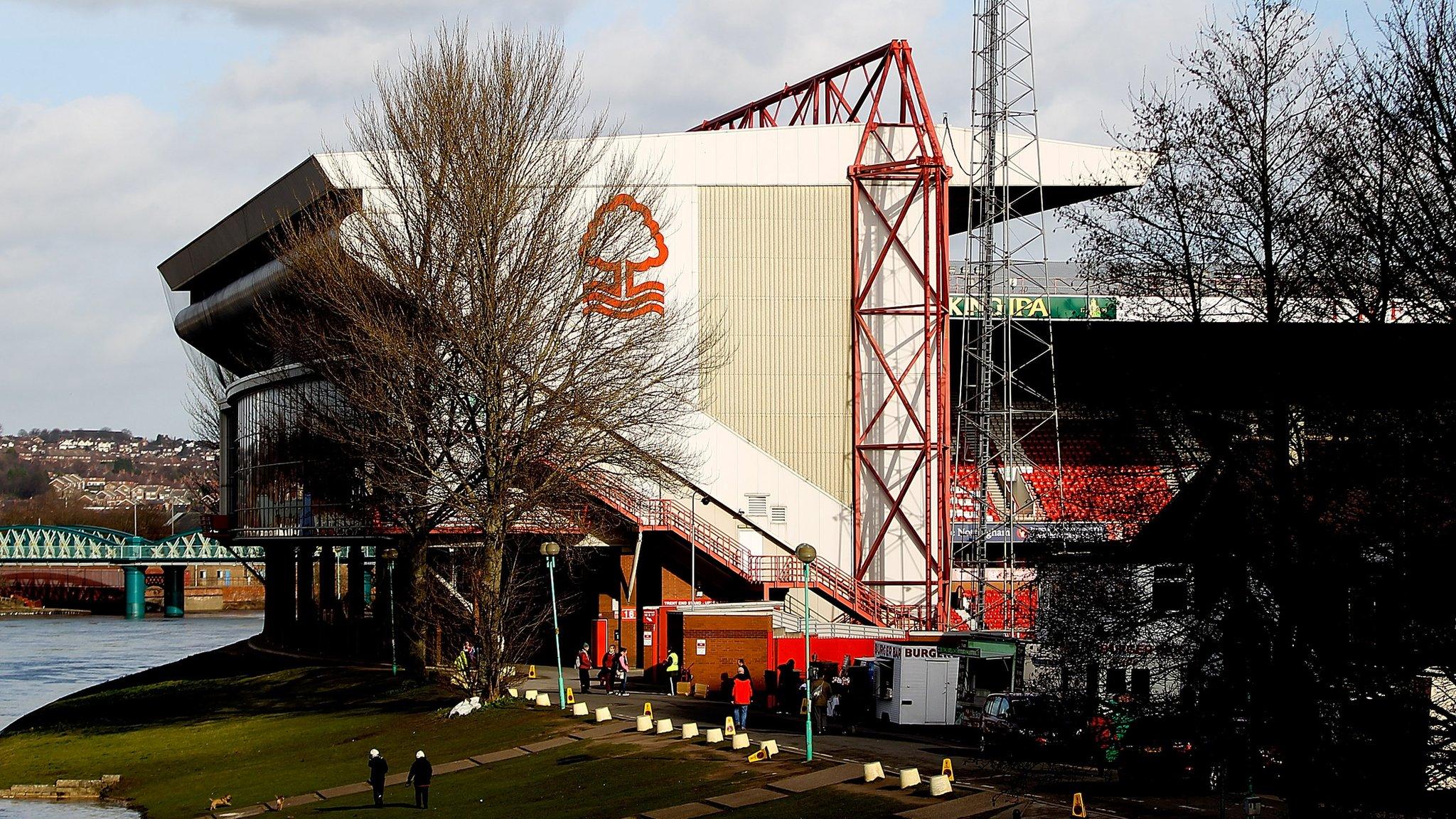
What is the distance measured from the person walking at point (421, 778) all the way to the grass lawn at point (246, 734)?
5.29 metres

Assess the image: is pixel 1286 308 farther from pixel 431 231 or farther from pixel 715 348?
pixel 715 348

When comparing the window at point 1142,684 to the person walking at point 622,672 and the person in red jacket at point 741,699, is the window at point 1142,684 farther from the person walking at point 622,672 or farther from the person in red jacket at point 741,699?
the person walking at point 622,672

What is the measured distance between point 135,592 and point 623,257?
413ft

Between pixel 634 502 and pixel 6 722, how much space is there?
86.3 feet

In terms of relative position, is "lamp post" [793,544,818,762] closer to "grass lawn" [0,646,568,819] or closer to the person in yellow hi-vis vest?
"grass lawn" [0,646,568,819]

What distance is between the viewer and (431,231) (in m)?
43.7

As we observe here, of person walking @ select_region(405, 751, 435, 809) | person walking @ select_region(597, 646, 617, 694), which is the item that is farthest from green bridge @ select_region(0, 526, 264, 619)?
person walking @ select_region(405, 751, 435, 809)

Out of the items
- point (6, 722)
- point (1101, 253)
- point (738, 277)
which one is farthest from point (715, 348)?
point (1101, 253)

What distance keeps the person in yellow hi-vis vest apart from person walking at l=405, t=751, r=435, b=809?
1266 cm

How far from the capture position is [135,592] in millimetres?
157625

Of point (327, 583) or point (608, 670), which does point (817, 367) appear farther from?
point (327, 583)

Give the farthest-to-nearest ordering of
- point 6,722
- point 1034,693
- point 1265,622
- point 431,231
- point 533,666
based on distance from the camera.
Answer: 1. point 6,722
2. point 533,666
3. point 431,231
4. point 1034,693
5. point 1265,622

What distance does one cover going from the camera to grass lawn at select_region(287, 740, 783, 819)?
93.9ft

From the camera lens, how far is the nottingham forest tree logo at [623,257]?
45.3m
